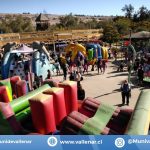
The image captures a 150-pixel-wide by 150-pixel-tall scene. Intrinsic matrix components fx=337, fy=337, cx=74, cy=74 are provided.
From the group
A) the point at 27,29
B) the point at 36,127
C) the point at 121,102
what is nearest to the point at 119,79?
the point at 121,102

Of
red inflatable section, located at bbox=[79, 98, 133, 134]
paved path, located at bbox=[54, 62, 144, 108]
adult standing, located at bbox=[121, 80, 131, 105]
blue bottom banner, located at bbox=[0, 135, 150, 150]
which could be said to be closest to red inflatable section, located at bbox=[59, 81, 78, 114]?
Answer: red inflatable section, located at bbox=[79, 98, 133, 134]

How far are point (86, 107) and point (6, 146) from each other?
2984 mm

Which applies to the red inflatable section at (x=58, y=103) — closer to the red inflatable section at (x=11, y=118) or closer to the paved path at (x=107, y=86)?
the red inflatable section at (x=11, y=118)

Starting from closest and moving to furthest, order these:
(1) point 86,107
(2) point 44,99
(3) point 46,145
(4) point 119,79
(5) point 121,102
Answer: (3) point 46,145, (2) point 44,99, (1) point 86,107, (5) point 121,102, (4) point 119,79

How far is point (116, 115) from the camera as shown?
7996 mm

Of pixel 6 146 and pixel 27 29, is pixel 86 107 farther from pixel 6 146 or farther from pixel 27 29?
pixel 27 29

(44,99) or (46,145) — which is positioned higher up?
(44,99)

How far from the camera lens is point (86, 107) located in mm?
8406

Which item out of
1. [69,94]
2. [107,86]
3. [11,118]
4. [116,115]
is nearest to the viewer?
[11,118]

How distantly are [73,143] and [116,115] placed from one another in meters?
2.40

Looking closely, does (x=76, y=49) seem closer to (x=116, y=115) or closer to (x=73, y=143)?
(x=116, y=115)

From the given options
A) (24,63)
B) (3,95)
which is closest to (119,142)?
(3,95)

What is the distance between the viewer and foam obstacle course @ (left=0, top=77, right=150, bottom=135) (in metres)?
6.91

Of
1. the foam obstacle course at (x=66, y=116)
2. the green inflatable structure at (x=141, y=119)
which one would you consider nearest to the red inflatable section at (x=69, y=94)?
the foam obstacle course at (x=66, y=116)
